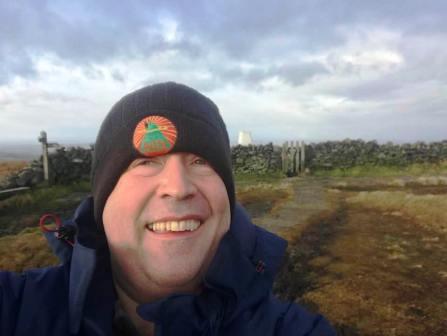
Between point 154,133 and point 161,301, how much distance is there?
2.18 ft

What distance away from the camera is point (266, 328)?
1509mm

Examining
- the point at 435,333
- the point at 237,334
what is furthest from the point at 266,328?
the point at 435,333

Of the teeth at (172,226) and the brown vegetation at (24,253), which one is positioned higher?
the teeth at (172,226)

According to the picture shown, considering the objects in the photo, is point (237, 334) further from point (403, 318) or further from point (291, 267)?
point (291, 267)

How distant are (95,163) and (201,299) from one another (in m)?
0.79

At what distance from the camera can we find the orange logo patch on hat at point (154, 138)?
146 cm

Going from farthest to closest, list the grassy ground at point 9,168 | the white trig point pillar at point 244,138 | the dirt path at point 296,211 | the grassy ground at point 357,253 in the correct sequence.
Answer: the white trig point pillar at point 244,138 < the grassy ground at point 9,168 < the dirt path at point 296,211 < the grassy ground at point 357,253

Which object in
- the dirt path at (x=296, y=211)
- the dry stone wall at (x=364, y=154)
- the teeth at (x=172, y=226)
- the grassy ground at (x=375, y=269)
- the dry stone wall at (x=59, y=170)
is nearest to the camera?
the teeth at (x=172, y=226)

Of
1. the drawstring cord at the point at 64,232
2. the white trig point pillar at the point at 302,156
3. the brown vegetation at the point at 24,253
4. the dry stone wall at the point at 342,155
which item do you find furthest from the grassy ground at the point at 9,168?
the drawstring cord at the point at 64,232

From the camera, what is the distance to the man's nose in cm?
141

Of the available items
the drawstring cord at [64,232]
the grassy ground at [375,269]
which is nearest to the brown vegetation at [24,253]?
the grassy ground at [375,269]

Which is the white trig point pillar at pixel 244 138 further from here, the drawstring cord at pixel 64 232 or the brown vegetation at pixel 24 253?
the drawstring cord at pixel 64 232

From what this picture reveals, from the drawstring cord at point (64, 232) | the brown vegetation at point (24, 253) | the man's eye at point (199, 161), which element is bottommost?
the brown vegetation at point (24, 253)

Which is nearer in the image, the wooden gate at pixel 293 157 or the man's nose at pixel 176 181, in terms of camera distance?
the man's nose at pixel 176 181
